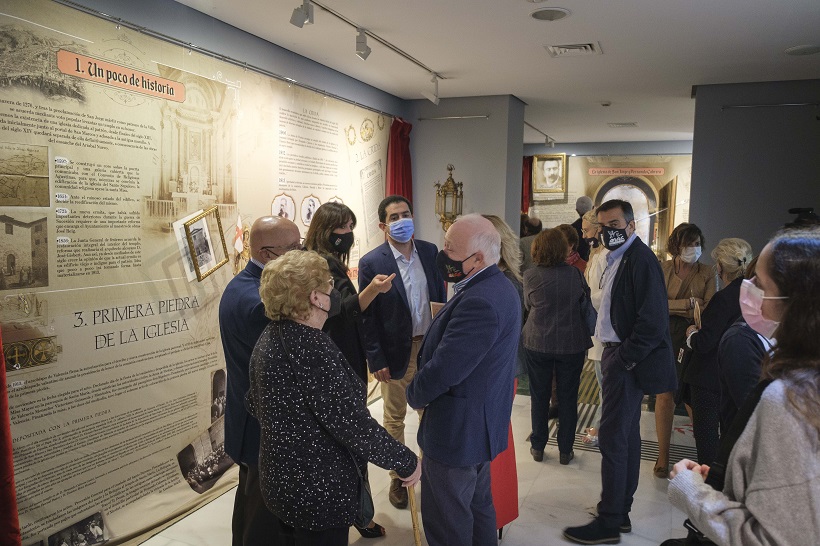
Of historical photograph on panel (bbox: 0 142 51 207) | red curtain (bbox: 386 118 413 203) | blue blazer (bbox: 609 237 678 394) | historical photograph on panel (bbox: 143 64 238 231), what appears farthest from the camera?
red curtain (bbox: 386 118 413 203)

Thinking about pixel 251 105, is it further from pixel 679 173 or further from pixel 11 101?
pixel 679 173

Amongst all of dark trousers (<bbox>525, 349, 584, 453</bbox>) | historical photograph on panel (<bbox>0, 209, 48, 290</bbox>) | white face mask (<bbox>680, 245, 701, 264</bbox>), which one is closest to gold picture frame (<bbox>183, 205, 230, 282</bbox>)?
historical photograph on panel (<bbox>0, 209, 48, 290</bbox>)

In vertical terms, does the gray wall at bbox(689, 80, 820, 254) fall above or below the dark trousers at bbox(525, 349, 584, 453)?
above

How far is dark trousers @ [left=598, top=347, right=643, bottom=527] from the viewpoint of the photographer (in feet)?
9.22

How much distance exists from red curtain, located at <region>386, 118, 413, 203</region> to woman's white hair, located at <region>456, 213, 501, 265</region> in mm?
3844

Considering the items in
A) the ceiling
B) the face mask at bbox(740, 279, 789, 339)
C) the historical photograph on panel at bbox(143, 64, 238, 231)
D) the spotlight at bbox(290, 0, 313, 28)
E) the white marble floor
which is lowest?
the white marble floor

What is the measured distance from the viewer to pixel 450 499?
218 cm

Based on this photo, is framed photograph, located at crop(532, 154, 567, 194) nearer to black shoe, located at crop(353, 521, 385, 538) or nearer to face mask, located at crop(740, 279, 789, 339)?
black shoe, located at crop(353, 521, 385, 538)

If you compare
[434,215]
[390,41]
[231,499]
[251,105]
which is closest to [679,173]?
[434,215]

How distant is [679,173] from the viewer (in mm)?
9953

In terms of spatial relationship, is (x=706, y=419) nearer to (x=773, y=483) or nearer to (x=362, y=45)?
(x=773, y=483)

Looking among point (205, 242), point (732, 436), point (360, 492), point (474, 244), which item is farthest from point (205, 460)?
point (732, 436)

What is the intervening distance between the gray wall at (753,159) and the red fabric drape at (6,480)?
5501 millimetres

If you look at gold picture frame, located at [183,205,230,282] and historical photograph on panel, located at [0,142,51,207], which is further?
gold picture frame, located at [183,205,230,282]
